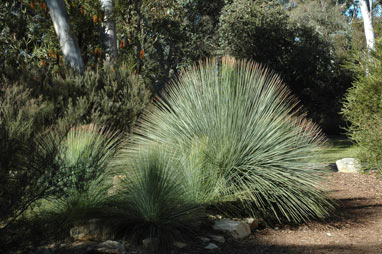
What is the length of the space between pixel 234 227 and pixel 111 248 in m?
1.47

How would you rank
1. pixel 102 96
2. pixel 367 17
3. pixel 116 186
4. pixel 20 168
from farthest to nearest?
pixel 367 17 → pixel 102 96 → pixel 116 186 → pixel 20 168

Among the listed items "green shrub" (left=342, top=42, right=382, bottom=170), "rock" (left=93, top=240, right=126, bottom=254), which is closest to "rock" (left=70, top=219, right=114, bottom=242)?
"rock" (left=93, top=240, right=126, bottom=254)

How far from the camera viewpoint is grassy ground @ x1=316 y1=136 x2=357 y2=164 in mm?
5783

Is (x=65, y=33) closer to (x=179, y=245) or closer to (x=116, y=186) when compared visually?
(x=116, y=186)

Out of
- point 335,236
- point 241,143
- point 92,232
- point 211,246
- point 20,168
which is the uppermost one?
point 241,143

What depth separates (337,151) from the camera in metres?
15.8

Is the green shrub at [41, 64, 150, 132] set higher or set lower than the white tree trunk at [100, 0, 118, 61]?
lower

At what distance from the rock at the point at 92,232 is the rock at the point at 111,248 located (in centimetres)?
22

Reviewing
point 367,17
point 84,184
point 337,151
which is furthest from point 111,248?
point 337,151

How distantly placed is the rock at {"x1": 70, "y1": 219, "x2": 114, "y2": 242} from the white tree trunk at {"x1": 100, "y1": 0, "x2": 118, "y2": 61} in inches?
253

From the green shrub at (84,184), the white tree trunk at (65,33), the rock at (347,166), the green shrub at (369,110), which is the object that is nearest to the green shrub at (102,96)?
the white tree trunk at (65,33)

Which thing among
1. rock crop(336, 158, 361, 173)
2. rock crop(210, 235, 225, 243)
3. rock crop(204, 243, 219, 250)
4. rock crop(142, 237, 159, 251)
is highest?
rock crop(336, 158, 361, 173)

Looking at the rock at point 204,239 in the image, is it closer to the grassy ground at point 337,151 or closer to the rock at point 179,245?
the rock at point 179,245

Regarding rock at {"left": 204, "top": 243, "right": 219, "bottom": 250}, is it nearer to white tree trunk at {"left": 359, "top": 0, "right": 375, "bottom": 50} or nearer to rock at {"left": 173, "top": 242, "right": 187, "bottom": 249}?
rock at {"left": 173, "top": 242, "right": 187, "bottom": 249}
